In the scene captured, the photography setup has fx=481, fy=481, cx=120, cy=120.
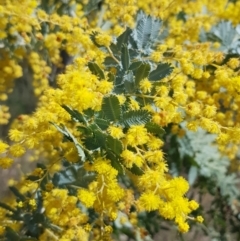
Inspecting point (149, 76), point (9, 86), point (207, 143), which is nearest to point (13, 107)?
point (9, 86)

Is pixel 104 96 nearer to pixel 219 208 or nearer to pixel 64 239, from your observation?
pixel 64 239

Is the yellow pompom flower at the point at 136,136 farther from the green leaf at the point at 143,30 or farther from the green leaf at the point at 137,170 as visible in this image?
the green leaf at the point at 143,30

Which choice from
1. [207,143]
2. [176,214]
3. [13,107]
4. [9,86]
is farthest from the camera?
[13,107]

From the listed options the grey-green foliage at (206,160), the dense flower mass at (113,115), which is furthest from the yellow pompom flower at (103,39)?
the grey-green foliage at (206,160)

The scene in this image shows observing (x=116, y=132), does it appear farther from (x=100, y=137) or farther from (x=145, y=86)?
(x=145, y=86)

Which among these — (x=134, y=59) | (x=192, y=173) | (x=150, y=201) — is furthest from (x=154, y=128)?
(x=192, y=173)

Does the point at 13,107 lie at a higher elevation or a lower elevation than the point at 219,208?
higher
